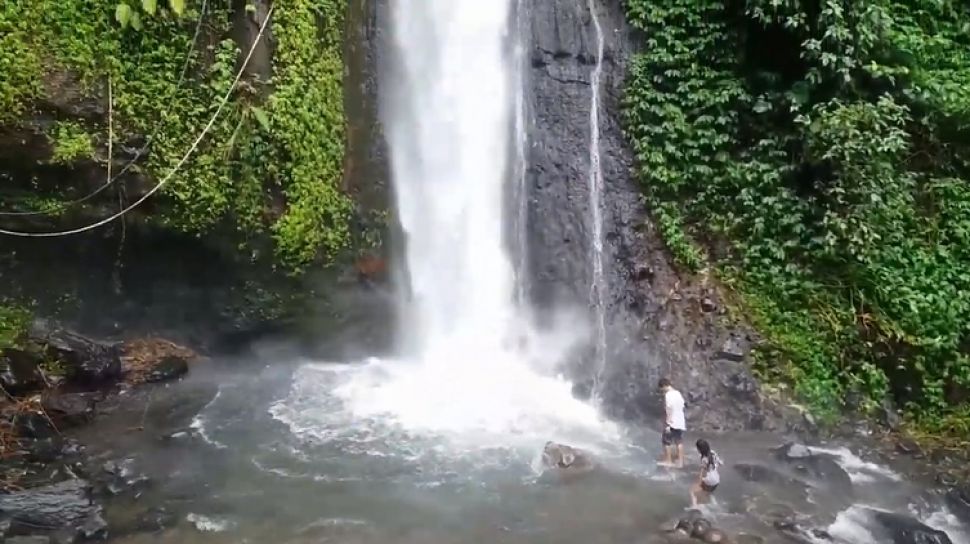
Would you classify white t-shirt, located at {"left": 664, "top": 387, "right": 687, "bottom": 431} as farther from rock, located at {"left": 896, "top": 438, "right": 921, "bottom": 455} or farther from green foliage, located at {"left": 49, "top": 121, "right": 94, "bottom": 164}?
green foliage, located at {"left": 49, "top": 121, "right": 94, "bottom": 164}

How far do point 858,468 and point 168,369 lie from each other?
8.55m

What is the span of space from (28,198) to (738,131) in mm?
9211

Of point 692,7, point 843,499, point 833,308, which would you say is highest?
point 692,7

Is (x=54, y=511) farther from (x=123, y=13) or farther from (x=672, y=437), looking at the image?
(x=672, y=437)

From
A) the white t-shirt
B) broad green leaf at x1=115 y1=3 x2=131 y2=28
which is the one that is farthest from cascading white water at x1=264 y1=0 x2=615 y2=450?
broad green leaf at x1=115 y1=3 x2=131 y2=28

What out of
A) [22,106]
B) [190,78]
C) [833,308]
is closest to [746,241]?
[833,308]

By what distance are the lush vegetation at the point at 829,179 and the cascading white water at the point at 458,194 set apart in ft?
7.02

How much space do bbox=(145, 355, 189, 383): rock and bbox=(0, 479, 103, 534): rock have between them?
9.86 ft

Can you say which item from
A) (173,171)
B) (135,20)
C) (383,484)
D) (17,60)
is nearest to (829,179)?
(383,484)

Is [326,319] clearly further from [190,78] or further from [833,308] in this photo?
[833,308]

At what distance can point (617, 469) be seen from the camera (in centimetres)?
829

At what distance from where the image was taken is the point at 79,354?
9.32 m

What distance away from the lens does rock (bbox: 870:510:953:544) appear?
23.0 feet

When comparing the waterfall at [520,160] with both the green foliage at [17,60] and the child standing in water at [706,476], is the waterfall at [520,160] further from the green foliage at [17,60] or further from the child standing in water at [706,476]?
the green foliage at [17,60]
